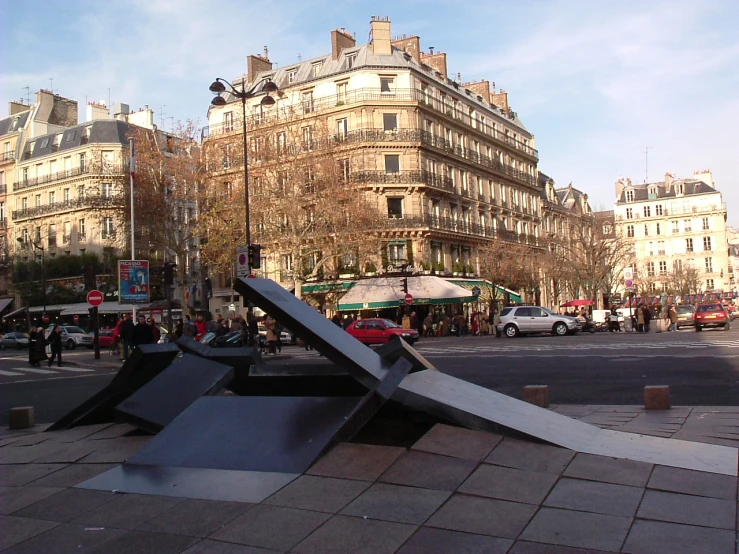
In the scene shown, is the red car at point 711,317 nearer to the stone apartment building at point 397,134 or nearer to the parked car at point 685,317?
the parked car at point 685,317

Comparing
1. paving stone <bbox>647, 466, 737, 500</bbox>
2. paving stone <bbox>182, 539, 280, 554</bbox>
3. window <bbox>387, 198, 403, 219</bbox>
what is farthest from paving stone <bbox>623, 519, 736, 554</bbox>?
window <bbox>387, 198, 403, 219</bbox>

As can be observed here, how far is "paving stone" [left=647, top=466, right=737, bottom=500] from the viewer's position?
4.37 meters

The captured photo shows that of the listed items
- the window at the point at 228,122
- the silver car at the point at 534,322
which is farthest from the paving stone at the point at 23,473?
the window at the point at 228,122

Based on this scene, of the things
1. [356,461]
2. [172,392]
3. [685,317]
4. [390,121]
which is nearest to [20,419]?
[172,392]

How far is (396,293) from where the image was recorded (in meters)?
42.9

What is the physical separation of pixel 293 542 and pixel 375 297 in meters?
39.0

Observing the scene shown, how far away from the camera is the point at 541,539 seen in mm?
3781

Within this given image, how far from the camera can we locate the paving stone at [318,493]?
436 centimetres

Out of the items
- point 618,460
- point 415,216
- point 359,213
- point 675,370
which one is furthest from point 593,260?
point 618,460

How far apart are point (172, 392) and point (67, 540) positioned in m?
2.76

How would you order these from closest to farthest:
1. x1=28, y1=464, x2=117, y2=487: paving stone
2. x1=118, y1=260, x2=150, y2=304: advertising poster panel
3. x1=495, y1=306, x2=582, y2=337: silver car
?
x1=28, y1=464, x2=117, y2=487: paving stone < x1=118, y1=260, x2=150, y2=304: advertising poster panel < x1=495, y1=306, x2=582, y2=337: silver car

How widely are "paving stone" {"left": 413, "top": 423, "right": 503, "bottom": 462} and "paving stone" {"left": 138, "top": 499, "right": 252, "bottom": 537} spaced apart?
139 cm

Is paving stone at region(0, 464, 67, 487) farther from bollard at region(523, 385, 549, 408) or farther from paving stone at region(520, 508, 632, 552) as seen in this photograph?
bollard at region(523, 385, 549, 408)

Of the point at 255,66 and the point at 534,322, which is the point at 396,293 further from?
the point at 255,66
